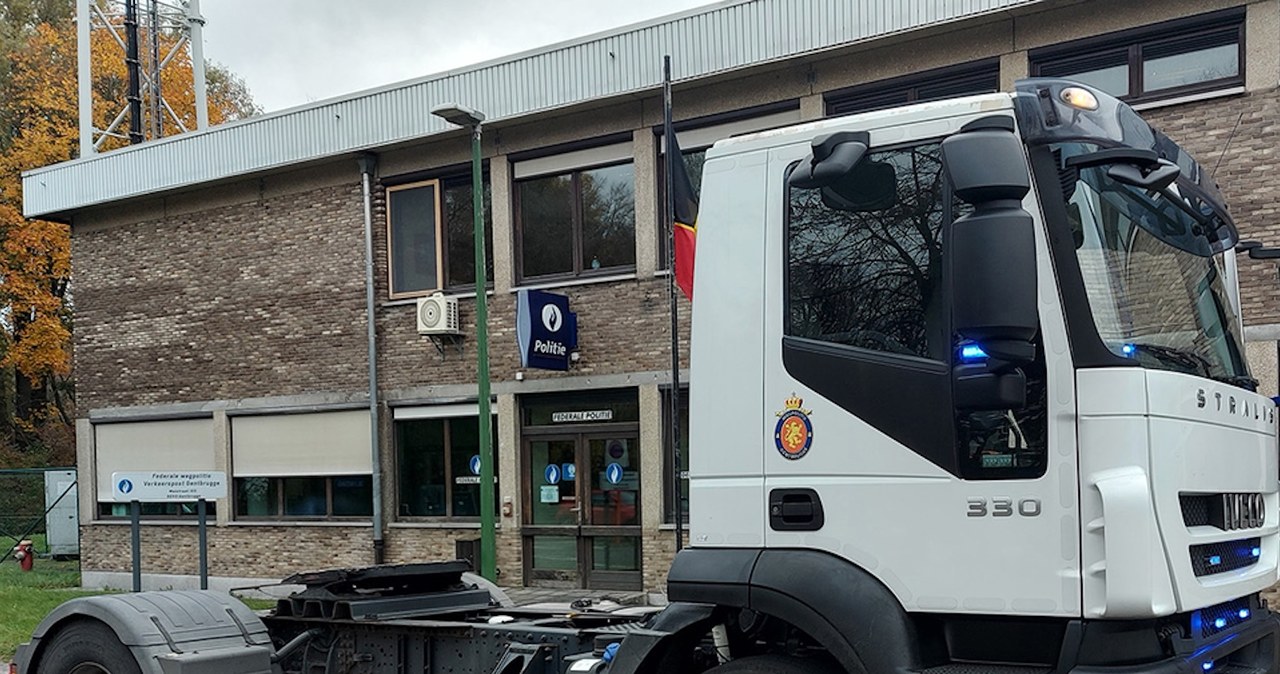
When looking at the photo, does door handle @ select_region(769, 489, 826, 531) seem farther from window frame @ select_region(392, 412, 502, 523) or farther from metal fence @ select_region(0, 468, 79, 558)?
metal fence @ select_region(0, 468, 79, 558)

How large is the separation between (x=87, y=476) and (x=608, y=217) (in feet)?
37.7

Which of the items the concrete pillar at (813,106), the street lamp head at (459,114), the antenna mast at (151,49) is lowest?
the street lamp head at (459,114)

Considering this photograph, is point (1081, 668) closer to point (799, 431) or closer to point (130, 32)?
point (799, 431)

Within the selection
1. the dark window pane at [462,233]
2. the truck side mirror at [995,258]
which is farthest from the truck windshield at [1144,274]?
the dark window pane at [462,233]

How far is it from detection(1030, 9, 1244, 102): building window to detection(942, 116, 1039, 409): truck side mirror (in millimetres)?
10228

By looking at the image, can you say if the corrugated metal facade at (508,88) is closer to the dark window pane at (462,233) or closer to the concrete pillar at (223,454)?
the dark window pane at (462,233)

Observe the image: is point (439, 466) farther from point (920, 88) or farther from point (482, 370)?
point (920, 88)

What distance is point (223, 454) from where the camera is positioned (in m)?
20.4

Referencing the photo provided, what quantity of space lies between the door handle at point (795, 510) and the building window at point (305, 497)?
14.9m

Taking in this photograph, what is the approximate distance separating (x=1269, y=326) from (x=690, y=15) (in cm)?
740

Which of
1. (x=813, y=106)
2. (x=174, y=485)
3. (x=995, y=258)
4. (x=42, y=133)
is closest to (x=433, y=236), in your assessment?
(x=174, y=485)

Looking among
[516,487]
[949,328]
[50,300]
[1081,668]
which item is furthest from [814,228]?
[50,300]

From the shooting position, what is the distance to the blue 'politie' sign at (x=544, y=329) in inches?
648

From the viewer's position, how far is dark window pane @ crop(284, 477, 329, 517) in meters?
19.4
